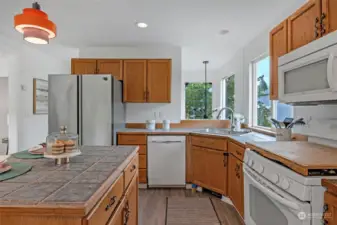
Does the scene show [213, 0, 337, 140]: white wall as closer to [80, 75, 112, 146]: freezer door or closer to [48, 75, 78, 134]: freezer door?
[80, 75, 112, 146]: freezer door

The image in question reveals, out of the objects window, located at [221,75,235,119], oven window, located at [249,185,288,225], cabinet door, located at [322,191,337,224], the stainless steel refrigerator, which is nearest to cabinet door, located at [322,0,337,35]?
cabinet door, located at [322,191,337,224]

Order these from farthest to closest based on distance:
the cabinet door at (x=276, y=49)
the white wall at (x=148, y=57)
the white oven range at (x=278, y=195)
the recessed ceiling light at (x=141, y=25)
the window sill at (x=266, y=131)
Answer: the white wall at (x=148, y=57) < the recessed ceiling light at (x=141, y=25) < the window sill at (x=266, y=131) < the cabinet door at (x=276, y=49) < the white oven range at (x=278, y=195)

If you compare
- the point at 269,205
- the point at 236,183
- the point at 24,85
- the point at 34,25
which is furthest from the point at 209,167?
the point at 24,85

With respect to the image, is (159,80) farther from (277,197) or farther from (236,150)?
(277,197)

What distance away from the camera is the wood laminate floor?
2.48 m

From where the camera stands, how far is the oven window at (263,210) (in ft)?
4.20

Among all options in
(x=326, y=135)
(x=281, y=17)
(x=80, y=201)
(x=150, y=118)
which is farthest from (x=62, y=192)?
(x=150, y=118)

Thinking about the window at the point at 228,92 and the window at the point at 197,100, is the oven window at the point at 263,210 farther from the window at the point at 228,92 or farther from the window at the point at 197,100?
the window at the point at 197,100

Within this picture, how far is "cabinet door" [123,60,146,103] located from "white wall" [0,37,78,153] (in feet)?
4.61

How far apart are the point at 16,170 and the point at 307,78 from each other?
1794 mm

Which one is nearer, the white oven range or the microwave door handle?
the white oven range

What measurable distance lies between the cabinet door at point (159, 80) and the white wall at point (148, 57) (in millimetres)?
279

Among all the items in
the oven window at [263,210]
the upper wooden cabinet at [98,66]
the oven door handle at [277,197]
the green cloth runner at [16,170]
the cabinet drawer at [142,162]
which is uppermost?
the upper wooden cabinet at [98,66]

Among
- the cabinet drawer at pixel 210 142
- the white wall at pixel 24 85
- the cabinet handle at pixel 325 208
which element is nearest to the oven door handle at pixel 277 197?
the cabinet handle at pixel 325 208
